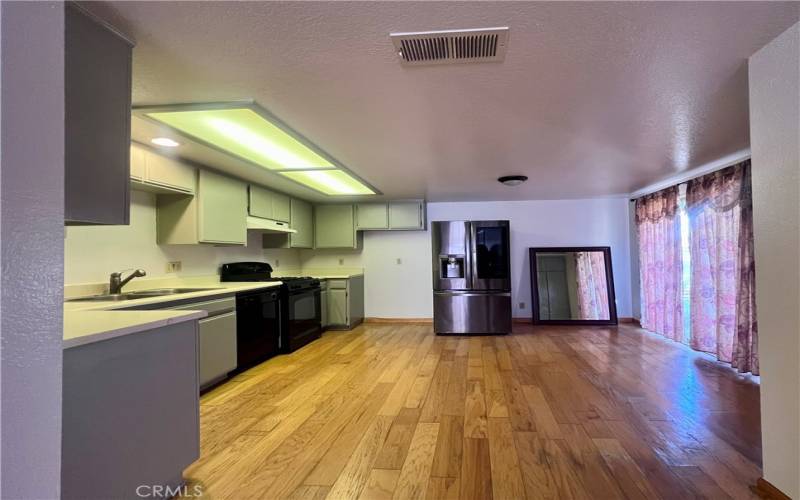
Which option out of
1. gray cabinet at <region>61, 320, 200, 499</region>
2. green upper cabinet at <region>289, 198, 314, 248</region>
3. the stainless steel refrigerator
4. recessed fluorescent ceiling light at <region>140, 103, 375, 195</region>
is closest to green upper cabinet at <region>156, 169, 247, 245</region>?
recessed fluorescent ceiling light at <region>140, 103, 375, 195</region>

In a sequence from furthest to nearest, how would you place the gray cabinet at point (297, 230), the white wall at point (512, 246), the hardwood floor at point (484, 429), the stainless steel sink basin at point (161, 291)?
the white wall at point (512, 246)
the gray cabinet at point (297, 230)
the stainless steel sink basin at point (161, 291)
the hardwood floor at point (484, 429)

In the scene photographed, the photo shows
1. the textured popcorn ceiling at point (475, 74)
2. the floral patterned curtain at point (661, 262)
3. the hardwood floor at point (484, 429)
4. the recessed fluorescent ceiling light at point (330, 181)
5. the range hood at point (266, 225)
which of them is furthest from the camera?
the floral patterned curtain at point (661, 262)

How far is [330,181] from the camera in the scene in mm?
4109

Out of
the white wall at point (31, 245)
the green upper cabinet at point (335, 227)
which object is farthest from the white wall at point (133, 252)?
the white wall at point (31, 245)

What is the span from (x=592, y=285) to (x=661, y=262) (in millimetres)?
1102

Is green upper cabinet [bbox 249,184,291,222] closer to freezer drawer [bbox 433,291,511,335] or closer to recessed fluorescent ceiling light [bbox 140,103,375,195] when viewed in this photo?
recessed fluorescent ceiling light [bbox 140,103,375,195]

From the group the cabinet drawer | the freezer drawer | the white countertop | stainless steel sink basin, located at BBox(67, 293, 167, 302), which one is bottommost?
the freezer drawer

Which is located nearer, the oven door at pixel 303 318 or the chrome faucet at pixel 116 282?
the chrome faucet at pixel 116 282

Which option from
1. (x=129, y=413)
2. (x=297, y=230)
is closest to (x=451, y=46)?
(x=129, y=413)

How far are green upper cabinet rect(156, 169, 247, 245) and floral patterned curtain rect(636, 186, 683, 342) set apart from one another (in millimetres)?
4995

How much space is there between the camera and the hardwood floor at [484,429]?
1.75m

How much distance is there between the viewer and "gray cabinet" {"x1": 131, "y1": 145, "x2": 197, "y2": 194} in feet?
9.03

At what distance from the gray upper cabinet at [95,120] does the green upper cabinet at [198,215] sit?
1.97 metres

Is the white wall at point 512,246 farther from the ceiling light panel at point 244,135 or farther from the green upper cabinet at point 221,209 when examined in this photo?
the ceiling light panel at point 244,135
